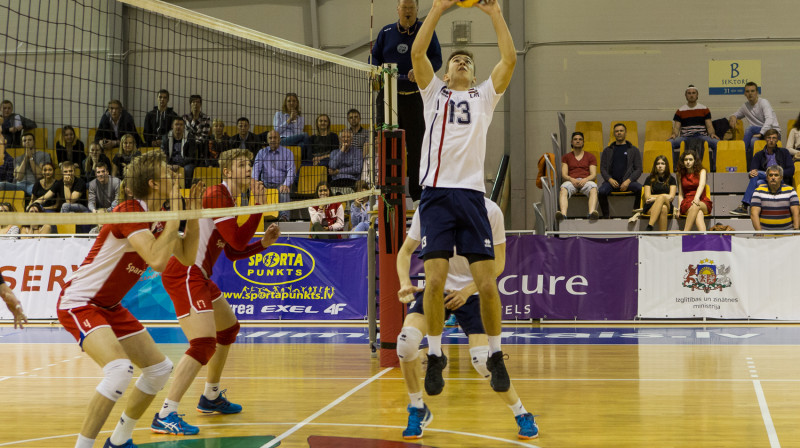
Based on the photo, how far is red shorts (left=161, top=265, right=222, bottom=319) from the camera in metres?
6.13

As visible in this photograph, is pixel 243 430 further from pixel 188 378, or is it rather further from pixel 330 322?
pixel 330 322

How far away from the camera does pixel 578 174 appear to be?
1522 centimetres

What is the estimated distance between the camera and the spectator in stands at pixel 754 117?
16.0m

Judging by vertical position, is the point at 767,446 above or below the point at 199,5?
below

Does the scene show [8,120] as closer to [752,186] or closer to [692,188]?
[692,188]

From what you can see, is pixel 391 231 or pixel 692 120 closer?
pixel 391 231

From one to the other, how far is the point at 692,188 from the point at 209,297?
33.6 feet

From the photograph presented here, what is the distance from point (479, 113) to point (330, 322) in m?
7.80

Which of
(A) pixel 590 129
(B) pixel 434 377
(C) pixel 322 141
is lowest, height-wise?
(B) pixel 434 377

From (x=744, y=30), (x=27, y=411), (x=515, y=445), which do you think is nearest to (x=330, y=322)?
(x=27, y=411)

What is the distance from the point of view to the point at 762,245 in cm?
1214

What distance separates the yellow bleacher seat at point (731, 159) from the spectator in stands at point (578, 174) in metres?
2.35

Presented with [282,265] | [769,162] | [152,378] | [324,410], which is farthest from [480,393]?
[769,162]

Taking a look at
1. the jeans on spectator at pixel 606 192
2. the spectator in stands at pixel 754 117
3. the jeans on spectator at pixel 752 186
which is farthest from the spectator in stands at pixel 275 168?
the spectator in stands at pixel 754 117
